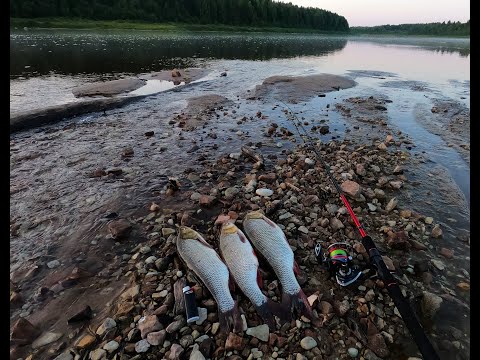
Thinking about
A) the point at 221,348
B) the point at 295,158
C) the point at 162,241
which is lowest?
the point at 221,348

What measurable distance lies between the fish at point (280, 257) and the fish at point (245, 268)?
0.19 metres

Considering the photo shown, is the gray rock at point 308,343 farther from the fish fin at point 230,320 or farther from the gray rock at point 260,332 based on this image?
the fish fin at point 230,320

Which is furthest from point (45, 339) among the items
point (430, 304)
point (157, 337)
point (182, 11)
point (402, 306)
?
point (182, 11)

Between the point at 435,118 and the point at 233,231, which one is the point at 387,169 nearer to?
the point at 233,231

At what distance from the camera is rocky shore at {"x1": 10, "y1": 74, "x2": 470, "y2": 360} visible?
144 inches

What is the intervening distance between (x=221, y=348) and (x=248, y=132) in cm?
880

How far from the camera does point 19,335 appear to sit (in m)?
3.76

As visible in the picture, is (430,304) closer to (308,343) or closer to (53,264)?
(308,343)

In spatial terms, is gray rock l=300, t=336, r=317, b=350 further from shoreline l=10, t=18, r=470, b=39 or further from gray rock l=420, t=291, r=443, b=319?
shoreline l=10, t=18, r=470, b=39

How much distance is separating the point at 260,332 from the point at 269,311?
32 cm

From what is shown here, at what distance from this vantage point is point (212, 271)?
4.42 m

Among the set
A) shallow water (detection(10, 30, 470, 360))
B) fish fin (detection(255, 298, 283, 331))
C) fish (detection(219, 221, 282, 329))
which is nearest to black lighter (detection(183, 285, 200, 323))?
fish (detection(219, 221, 282, 329))

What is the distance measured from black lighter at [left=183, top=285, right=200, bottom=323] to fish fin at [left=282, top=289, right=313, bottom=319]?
122 cm

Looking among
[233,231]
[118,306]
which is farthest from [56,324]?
[233,231]
